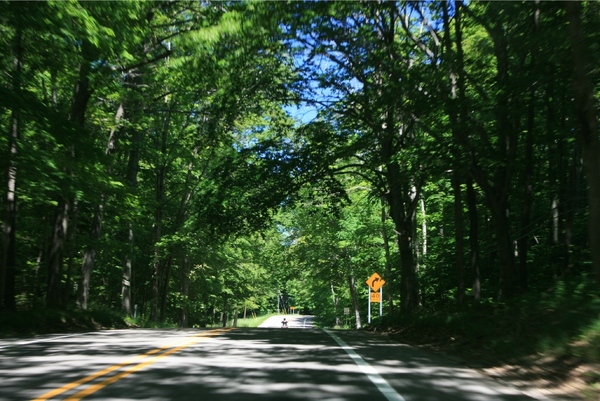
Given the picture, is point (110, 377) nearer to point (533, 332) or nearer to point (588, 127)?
point (533, 332)

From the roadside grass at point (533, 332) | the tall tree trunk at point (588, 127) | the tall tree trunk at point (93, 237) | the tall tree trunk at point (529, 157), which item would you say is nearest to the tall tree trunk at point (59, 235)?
the tall tree trunk at point (93, 237)

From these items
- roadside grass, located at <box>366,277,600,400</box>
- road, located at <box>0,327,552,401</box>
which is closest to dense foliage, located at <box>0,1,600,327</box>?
roadside grass, located at <box>366,277,600,400</box>

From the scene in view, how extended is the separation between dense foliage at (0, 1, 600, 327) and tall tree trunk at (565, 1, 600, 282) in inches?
1.2

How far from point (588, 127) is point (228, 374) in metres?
6.79

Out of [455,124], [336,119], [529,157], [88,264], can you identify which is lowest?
[88,264]

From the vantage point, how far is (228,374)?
6.80 metres

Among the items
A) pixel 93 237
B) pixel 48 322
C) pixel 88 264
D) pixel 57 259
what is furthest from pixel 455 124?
pixel 88 264

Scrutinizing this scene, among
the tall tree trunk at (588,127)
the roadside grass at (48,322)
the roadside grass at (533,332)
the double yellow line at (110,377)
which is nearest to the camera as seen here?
the double yellow line at (110,377)

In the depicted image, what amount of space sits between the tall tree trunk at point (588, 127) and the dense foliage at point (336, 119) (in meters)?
0.03

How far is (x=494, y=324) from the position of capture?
10.2 metres

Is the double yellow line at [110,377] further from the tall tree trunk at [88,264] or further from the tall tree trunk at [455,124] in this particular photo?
the tall tree trunk at [88,264]

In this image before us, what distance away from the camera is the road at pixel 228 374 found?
5531mm

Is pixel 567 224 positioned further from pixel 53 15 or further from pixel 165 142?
pixel 165 142

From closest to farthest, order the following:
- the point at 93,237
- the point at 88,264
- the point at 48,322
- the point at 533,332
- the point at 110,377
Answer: the point at 110,377 → the point at 533,332 → the point at 48,322 → the point at 93,237 → the point at 88,264
